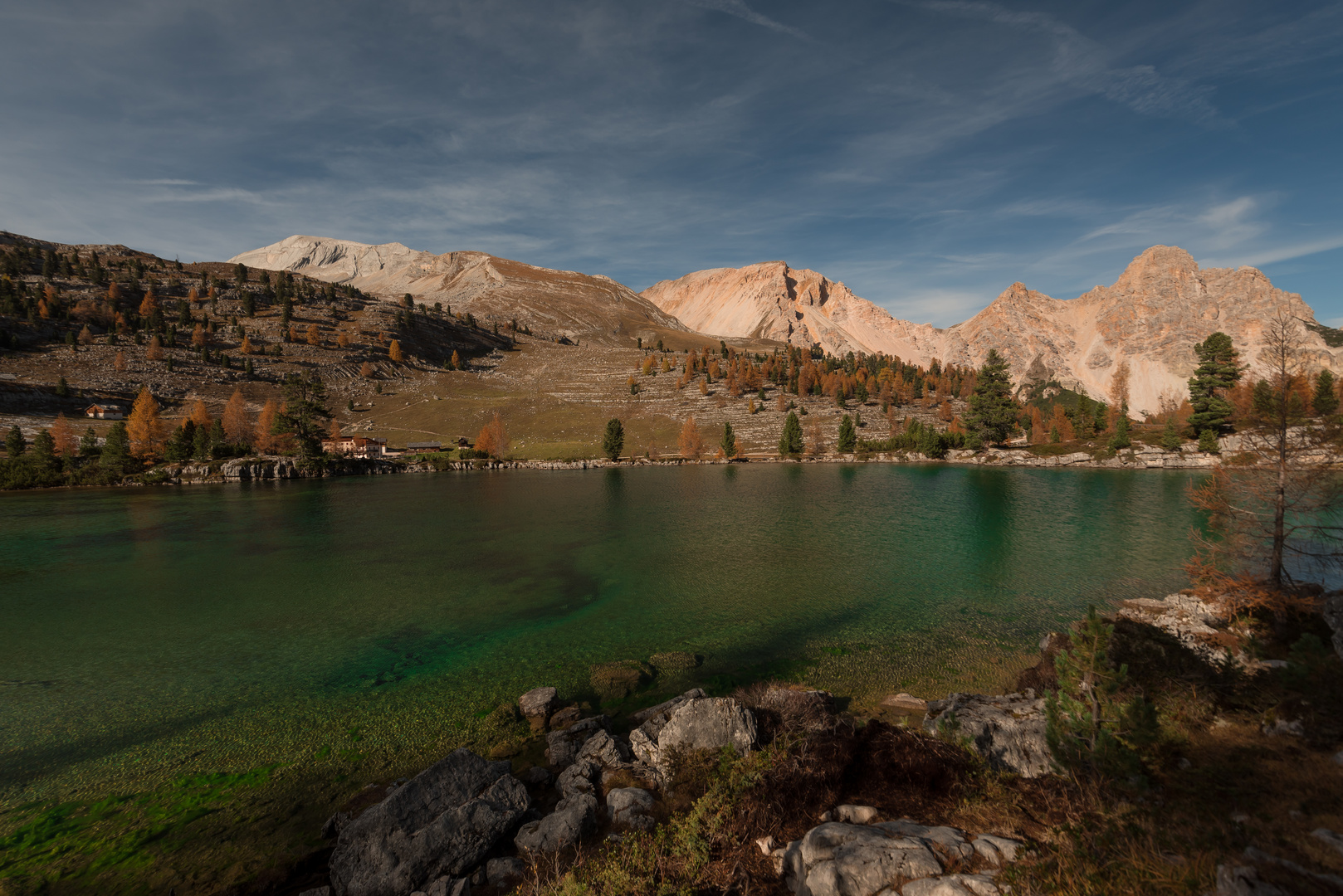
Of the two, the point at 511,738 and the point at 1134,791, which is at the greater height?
the point at 1134,791

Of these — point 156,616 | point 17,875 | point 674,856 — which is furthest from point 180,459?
point 674,856

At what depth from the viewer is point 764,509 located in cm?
6944

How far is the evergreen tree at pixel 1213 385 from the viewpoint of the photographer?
4532 inches

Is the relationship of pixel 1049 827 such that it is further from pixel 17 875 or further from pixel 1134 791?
pixel 17 875

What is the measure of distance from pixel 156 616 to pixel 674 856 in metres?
39.2

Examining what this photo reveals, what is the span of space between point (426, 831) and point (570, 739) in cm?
614

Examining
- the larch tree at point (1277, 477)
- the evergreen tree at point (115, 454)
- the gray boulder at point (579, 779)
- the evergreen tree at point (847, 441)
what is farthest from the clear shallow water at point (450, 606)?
the evergreen tree at point (847, 441)

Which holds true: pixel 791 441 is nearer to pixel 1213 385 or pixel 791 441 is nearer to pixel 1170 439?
pixel 1170 439

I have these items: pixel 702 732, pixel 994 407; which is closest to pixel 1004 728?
pixel 702 732

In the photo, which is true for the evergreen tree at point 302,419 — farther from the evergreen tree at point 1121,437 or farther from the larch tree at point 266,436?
the evergreen tree at point 1121,437

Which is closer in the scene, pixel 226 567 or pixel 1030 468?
pixel 226 567

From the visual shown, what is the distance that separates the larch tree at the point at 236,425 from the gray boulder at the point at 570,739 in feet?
491

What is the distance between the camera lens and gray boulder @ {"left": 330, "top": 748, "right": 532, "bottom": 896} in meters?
11.2

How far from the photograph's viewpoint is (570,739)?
1747 cm
